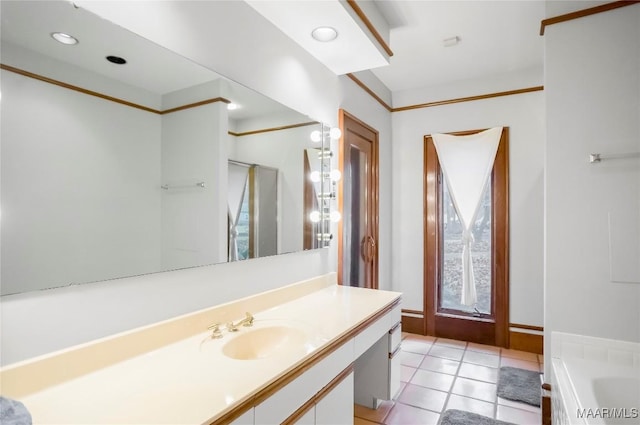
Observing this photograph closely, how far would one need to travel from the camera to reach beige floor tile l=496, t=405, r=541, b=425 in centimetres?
219

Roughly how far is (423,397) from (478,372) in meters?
0.70

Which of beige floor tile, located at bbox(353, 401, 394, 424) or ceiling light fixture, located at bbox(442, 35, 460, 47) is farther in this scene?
ceiling light fixture, located at bbox(442, 35, 460, 47)

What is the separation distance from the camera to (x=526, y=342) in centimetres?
326

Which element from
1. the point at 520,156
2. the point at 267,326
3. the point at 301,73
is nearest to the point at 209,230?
the point at 267,326

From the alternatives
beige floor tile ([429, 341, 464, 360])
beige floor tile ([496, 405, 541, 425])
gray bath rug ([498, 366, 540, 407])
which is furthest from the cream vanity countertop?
beige floor tile ([429, 341, 464, 360])

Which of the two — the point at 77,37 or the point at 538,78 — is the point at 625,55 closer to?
the point at 538,78

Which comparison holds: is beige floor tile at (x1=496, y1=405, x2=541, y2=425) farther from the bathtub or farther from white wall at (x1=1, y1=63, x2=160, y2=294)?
white wall at (x1=1, y1=63, x2=160, y2=294)

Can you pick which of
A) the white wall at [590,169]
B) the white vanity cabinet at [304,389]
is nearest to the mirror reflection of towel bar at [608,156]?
the white wall at [590,169]

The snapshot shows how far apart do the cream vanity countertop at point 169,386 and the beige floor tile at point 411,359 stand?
1.82m

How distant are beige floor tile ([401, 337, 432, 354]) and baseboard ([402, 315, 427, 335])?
0.46ft

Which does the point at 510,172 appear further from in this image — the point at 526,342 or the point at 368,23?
the point at 368,23

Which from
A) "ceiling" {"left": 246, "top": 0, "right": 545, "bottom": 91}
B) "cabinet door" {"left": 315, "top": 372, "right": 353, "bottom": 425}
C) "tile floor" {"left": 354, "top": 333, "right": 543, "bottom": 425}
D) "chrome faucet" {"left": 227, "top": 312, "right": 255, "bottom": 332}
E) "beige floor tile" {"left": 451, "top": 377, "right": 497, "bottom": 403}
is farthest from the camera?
"beige floor tile" {"left": 451, "top": 377, "right": 497, "bottom": 403}

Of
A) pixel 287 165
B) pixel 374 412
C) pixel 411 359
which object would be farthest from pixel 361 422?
pixel 287 165

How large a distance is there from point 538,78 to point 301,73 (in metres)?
2.44
